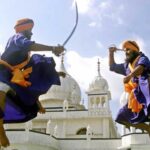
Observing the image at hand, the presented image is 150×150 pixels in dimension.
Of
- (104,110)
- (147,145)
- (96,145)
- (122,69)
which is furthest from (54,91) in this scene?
(122,69)

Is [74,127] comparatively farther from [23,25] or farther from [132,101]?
[23,25]

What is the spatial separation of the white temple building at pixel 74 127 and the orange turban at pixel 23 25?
81.6ft

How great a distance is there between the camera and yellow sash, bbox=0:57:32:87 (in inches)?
238

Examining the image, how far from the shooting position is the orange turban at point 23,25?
6.50 m

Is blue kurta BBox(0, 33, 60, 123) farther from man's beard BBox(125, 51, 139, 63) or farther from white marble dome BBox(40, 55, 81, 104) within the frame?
white marble dome BBox(40, 55, 81, 104)

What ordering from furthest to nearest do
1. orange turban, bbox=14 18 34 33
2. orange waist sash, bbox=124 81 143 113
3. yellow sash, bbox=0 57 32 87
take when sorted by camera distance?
orange waist sash, bbox=124 81 143 113 → orange turban, bbox=14 18 34 33 → yellow sash, bbox=0 57 32 87

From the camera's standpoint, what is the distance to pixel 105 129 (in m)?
41.7

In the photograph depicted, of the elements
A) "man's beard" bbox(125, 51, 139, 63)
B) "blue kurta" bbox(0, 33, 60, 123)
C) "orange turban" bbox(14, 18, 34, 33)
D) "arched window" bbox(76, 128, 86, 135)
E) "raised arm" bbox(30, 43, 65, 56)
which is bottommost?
"blue kurta" bbox(0, 33, 60, 123)

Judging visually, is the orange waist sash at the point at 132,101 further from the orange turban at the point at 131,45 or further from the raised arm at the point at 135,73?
the orange turban at the point at 131,45

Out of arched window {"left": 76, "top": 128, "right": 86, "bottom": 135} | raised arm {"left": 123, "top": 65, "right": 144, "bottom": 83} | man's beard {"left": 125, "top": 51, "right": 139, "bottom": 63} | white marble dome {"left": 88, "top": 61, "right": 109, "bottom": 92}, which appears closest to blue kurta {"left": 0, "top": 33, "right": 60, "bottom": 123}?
raised arm {"left": 123, "top": 65, "right": 144, "bottom": 83}

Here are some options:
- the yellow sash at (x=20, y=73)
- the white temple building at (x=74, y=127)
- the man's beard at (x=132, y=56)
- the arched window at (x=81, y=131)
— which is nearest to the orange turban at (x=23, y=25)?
the yellow sash at (x=20, y=73)

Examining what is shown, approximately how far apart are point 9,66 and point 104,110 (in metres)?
36.9

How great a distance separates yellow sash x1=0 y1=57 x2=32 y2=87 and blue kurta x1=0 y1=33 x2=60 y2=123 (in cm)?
5

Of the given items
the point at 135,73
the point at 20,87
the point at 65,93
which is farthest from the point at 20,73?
the point at 65,93
